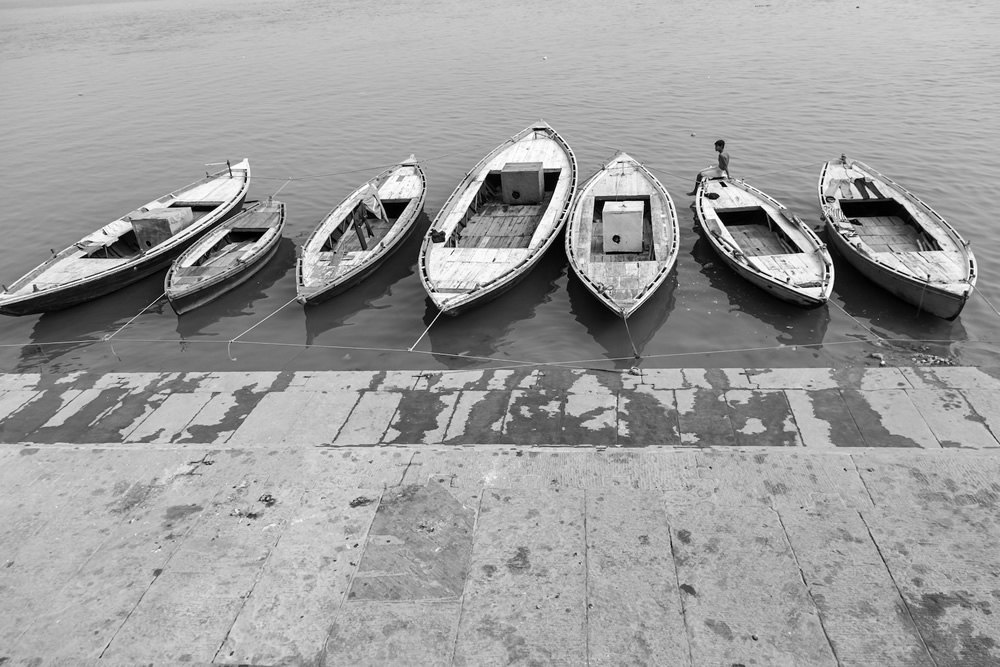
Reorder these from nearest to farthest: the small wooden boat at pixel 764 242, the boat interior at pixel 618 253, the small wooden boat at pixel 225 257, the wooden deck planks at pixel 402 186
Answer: the small wooden boat at pixel 764 242, the boat interior at pixel 618 253, the small wooden boat at pixel 225 257, the wooden deck planks at pixel 402 186

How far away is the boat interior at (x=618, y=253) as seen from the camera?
48.0 ft

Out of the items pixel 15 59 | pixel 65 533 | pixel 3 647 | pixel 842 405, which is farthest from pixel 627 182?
pixel 15 59

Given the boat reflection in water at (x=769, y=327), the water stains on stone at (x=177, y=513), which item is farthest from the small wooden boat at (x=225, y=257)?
the boat reflection in water at (x=769, y=327)

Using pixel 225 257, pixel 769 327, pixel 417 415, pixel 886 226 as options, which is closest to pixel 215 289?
pixel 225 257

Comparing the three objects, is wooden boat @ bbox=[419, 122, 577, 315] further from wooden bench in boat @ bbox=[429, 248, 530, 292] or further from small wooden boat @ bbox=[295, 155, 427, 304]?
small wooden boat @ bbox=[295, 155, 427, 304]

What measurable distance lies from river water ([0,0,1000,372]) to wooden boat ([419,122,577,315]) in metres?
0.99

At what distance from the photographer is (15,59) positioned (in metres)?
50.0

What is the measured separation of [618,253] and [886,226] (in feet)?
23.6

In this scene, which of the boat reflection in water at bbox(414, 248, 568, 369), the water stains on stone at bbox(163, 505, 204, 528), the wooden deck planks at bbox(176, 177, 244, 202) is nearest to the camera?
the water stains on stone at bbox(163, 505, 204, 528)

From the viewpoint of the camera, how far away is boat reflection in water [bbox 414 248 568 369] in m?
13.2

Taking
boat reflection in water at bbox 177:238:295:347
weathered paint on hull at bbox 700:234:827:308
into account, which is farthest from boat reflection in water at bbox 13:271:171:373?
weathered paint on hull at bbox 700:234:827:308

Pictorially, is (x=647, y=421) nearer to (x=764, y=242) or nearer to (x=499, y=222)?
(x=764, y=242)

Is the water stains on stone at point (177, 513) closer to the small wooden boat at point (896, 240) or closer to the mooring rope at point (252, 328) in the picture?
the mooring rope at point (252, 328)

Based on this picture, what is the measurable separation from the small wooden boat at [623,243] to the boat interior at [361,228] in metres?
5.48
